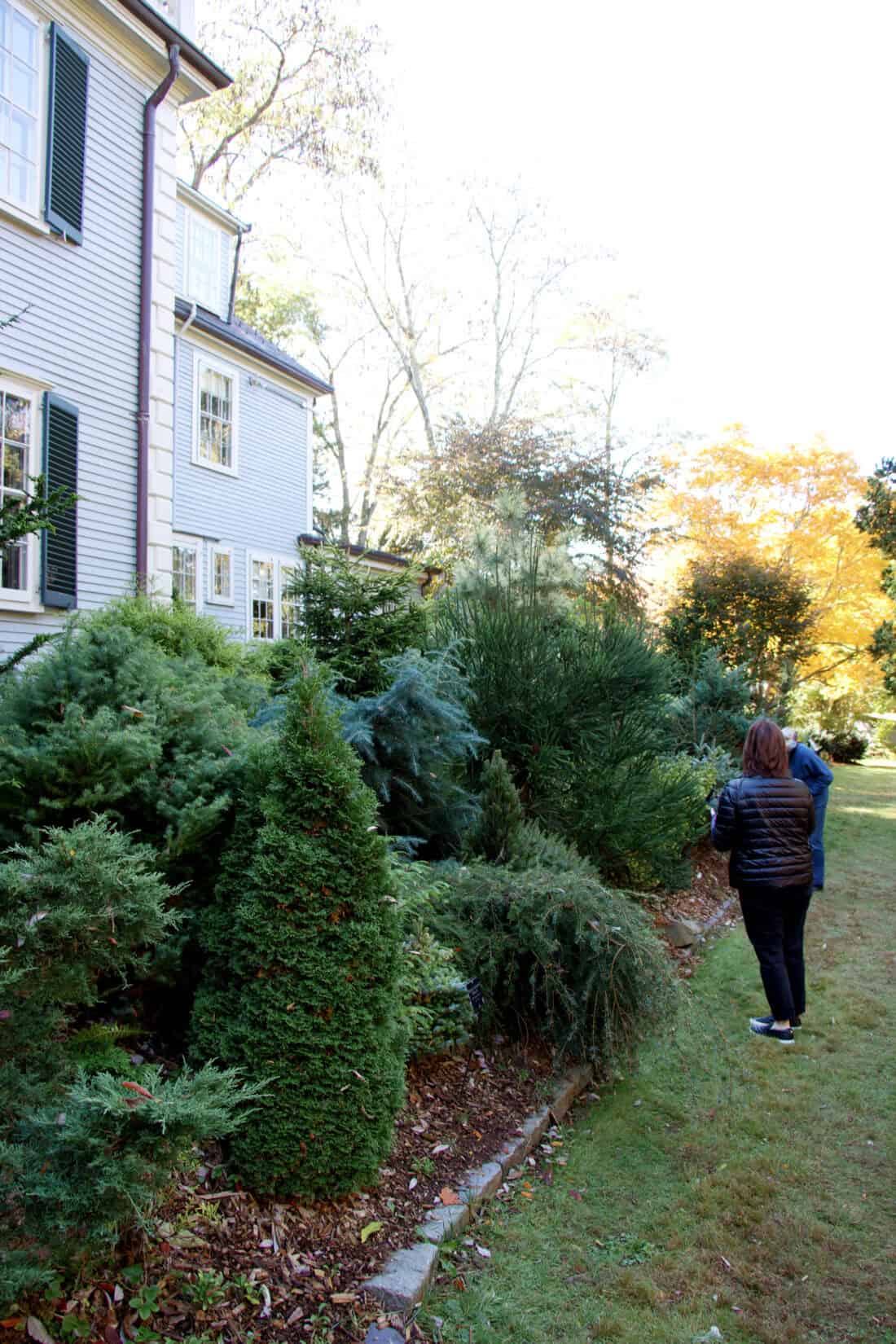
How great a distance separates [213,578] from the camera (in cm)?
1477

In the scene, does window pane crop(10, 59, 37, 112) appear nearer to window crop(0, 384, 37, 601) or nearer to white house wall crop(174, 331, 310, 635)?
window crop(0, 384, 37, 601)

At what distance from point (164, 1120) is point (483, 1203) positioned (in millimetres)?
1767

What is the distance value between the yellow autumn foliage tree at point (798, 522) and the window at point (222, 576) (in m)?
12.8

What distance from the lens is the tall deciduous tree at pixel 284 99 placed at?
61.4 feet

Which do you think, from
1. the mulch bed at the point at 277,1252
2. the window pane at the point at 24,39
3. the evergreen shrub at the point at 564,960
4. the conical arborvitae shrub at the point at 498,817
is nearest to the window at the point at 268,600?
the window pane at the point at 24,39

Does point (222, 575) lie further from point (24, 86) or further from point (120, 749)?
point (120, 749)

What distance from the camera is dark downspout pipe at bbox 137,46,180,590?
30.5 ft

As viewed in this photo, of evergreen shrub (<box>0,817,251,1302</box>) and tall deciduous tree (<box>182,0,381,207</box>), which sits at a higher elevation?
tall deciduous tree (<box>182,0,381,207</box>)

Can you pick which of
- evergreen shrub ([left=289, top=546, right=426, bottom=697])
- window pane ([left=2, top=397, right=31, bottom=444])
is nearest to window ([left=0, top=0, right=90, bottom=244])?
window pane ([left=2, top=397, right=31, bottom=444])

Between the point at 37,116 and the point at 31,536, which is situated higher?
the point at 37,116

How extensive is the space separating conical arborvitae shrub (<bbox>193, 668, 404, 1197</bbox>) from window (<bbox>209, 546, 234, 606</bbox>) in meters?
12.2

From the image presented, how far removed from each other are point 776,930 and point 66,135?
8.99 metres

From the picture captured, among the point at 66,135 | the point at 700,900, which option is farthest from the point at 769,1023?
the point at 66,135

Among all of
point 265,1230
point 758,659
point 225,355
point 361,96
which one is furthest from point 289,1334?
point 361,96
